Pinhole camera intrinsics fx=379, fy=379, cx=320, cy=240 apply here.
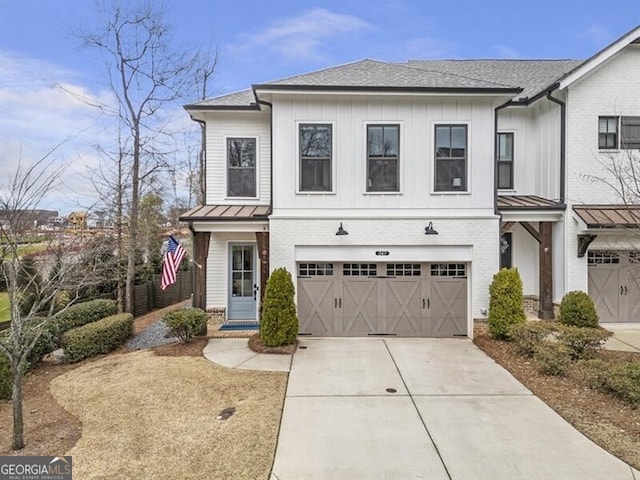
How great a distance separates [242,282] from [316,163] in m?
4.34

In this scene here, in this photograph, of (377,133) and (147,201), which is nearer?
(377,133)

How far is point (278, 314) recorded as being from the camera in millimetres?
8883

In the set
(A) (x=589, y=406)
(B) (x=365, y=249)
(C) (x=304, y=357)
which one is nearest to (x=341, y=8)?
(B) (x=365, y=249)

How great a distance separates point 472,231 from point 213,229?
6.87 meters

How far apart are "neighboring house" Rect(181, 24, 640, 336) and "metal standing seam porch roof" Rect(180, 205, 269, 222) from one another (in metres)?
0.04

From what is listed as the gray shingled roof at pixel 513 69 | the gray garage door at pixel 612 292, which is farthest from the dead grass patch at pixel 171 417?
the gray shingled roof at pixel 513 69

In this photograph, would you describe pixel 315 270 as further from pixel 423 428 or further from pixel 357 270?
pixel 423 428

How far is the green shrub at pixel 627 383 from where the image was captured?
5792mm

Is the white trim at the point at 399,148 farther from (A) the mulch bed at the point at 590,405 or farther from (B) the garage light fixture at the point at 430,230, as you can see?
(A) the mulch bed at the point at 590,405

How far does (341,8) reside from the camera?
1502 centimetres

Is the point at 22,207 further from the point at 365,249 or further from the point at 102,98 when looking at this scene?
the point at 102,98

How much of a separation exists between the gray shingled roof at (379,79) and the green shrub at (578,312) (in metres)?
5.66

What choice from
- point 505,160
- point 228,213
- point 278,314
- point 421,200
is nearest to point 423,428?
point 278,314

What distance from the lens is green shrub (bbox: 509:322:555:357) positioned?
8.11 m
